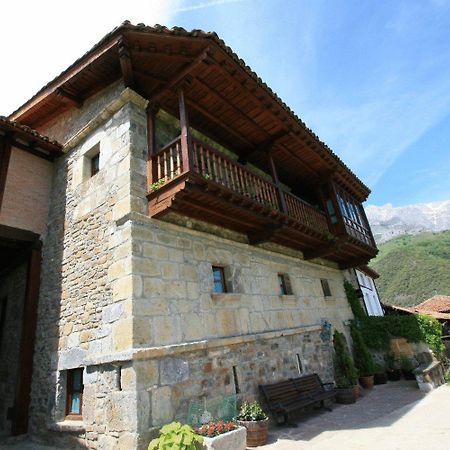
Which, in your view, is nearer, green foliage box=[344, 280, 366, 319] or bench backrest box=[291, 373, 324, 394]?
bench backrest box=[291, 373, 324, 394]

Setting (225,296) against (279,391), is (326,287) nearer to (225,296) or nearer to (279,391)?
(279,391)

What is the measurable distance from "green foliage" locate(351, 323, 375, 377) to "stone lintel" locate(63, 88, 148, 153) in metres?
10.0

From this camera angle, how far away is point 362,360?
1062cm

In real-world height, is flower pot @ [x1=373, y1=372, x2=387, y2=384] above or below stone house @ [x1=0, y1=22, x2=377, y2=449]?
below

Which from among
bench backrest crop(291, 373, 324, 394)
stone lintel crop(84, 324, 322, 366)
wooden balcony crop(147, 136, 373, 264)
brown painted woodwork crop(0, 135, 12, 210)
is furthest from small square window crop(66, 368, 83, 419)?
bench backrest crop(291, 373, 324, 394)

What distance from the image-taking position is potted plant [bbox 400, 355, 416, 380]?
34.3 ft

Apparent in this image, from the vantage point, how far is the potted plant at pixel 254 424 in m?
5.18

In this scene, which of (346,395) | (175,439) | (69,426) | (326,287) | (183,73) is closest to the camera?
(175,439)

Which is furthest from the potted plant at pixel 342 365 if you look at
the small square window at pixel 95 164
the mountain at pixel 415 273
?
the mountain at pixel 415 273

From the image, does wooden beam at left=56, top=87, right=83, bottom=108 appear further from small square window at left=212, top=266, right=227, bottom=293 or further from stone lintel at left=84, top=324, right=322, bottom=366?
stone lintel at left=84, top=324, right=322, bottom=366

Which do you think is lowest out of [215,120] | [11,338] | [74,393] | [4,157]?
[74,393]

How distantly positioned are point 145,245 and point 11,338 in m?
4.70

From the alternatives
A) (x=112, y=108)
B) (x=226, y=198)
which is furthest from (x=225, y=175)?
(x=112, y=108)

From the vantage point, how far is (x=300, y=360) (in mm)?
7957
